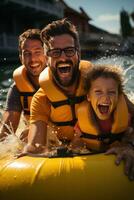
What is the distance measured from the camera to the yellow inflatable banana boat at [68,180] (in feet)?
9.25

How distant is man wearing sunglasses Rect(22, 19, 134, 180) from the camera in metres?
3.50

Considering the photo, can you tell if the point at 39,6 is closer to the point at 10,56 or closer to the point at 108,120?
the point at 10,56

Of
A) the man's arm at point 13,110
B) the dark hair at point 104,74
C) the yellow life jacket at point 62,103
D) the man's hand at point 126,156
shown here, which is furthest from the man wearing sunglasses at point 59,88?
the man's arm at point 13,110

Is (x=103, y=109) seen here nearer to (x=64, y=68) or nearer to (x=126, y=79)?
(x=64, y=68)

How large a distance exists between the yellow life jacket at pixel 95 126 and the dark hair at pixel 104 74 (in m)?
0.14

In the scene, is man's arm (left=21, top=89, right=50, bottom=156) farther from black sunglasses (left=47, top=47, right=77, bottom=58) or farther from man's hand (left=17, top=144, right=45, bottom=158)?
black sunglasses (left=47, top=47, right=77, bottom=58)

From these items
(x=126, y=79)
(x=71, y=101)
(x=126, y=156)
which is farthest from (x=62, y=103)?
(x=126, y=79)

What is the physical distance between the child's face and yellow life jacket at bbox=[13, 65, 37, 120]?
56.4 inches

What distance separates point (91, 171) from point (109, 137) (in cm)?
58

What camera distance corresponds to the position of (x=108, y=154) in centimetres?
299

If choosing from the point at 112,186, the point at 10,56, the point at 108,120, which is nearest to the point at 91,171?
the point at 112,186

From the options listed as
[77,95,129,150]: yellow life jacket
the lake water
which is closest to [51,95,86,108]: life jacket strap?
[77,95,129,150]: yellow life jacket

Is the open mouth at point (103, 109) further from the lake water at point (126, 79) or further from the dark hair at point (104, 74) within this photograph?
the lake water at point (126, 79)

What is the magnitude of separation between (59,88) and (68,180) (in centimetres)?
109
